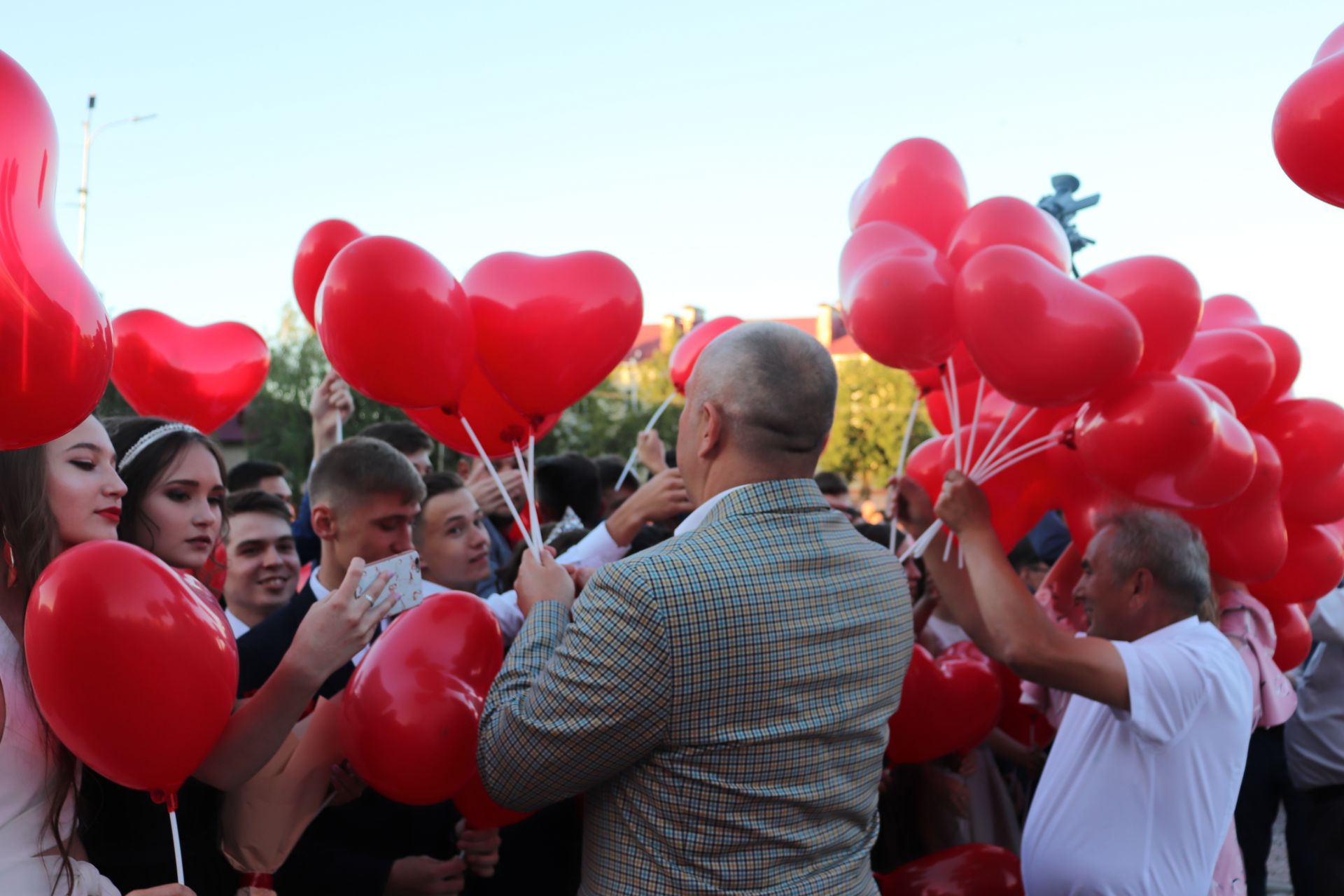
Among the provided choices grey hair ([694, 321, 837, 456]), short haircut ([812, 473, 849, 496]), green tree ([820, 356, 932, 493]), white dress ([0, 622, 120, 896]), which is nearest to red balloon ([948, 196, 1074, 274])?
grey hair ([694, 321, 837, 456])

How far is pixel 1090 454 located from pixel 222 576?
97.1 inches

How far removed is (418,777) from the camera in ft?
7.25

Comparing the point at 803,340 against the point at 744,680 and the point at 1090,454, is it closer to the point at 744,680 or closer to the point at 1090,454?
the point at 744,680

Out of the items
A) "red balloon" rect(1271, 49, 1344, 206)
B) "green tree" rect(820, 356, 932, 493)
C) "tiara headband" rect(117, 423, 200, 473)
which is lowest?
"green tree" rect(820, 356, 932, 493)

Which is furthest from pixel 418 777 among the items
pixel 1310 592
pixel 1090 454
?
pixel 1310 592

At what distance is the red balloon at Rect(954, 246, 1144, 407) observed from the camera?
2.74 meters

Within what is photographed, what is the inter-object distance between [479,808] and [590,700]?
756 mm

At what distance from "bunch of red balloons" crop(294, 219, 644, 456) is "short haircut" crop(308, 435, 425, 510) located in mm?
221

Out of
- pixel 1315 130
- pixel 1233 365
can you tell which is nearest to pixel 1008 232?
pixel 1233 365

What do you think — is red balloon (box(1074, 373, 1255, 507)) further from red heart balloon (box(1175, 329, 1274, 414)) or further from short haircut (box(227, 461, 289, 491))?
short haircut (box(227, 461, 289, 491))

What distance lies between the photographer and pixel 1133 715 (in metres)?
2.68

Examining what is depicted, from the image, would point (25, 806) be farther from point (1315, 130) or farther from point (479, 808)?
point (1315, 130)

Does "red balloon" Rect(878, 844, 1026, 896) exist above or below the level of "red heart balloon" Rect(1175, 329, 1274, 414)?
→ below

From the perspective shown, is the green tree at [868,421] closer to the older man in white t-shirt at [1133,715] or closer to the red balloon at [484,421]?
the older man in white t-shirt at [1133,715]
